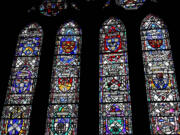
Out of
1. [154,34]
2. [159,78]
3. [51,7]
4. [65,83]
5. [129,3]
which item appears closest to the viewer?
[159,78]

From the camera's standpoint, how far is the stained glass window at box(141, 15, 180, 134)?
667cm

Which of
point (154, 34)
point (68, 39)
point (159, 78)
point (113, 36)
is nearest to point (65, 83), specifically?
point (68, 39)

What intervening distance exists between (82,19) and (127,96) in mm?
2525

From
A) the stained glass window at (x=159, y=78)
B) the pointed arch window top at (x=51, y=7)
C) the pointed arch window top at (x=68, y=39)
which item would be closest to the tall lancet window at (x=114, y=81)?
the stained glass window at (x=159, y=78)

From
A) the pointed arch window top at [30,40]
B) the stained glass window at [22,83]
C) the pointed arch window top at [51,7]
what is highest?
the pointed arch window top at [51,7]

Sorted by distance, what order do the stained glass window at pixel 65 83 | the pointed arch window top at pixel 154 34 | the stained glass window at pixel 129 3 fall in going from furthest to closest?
the stained glass window at pixel 129 3 → the pointed arch window top at pixel 154 34 → the stained glass window at pixel 65 83

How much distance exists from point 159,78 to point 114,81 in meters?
0.98

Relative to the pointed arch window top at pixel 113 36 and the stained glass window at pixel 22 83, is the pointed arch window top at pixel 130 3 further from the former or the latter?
the stained glass window at pixel 22 83

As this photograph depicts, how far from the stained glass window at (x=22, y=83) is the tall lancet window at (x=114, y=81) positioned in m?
1.55

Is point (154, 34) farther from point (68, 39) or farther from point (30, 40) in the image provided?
point (30, 40)

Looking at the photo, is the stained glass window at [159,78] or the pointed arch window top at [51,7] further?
the pointed arch window top at [51,7]

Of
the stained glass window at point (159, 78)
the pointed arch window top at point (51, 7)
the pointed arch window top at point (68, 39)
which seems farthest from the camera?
the pointed arch window top at point (51, 7)

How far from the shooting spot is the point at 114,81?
7352 mm

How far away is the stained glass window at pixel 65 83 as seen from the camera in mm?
6879
